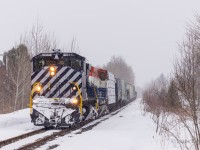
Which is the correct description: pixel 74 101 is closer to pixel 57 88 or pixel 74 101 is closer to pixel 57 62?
pixel 57 88

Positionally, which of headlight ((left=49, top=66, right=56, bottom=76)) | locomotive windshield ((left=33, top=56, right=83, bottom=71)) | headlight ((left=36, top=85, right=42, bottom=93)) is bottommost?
headlight ((left=36, top=85, right=42, bottom=93))

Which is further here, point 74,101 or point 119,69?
point 119,69

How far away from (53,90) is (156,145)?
662cm

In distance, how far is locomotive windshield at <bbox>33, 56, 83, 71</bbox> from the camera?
1636 cm

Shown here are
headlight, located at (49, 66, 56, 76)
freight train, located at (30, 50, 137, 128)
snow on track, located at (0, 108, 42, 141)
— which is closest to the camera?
snow on track, located at (0, 108, 42, 141)

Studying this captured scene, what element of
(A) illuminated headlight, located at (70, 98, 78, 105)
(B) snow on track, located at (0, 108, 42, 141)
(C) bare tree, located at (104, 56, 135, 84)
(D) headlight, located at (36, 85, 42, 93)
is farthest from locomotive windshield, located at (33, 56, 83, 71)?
(C) bare tree, located at (104, 56, 135, 84)

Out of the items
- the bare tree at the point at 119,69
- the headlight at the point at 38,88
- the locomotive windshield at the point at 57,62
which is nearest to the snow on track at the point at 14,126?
the headlight at the point at 38,88

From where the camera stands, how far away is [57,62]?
16438mm

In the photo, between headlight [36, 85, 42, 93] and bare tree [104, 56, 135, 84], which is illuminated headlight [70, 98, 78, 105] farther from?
bare tree [104, 56, 135, 84]

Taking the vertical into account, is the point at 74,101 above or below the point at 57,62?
below

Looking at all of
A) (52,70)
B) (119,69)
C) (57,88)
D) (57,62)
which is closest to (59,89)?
(57,88)

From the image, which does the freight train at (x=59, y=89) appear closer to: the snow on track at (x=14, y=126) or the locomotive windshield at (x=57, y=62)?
the locomotive windshield at (x=57, y=62)

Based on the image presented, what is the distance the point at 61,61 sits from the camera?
16.4m

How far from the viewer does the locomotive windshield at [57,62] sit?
53.7 feet
